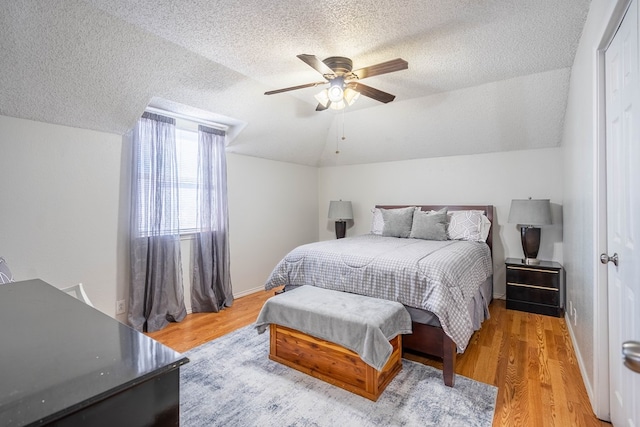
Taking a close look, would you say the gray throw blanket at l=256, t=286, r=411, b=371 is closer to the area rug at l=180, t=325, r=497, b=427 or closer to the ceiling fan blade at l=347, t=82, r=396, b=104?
the area rug at l=180, t=325, r=497, b=427

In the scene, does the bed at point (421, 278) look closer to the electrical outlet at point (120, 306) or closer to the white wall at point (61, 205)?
the electrical outlet at point (120, 306)

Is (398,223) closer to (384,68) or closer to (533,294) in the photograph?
(533,294)

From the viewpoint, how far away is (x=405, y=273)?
230 centimetres

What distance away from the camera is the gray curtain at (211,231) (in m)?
3.52

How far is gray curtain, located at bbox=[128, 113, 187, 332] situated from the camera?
2967mm

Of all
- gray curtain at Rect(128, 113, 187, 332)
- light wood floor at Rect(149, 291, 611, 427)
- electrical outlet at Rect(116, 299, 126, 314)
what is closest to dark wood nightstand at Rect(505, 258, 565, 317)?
light wood floor at Rect(149, 291, 611, 427)

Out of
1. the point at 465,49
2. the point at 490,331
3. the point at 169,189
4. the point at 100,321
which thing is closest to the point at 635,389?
the point at 490,331

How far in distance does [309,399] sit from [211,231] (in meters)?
2.29

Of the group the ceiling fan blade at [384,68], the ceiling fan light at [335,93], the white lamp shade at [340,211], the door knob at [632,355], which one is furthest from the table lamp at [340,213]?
the door knob at [632,355]

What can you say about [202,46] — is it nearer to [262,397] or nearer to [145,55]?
[145,55]

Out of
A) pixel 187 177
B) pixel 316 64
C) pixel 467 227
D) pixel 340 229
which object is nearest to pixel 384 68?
pixel 316 64

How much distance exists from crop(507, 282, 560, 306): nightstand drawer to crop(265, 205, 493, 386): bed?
40cm

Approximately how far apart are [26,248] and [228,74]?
2177mm

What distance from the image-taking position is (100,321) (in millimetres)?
964
